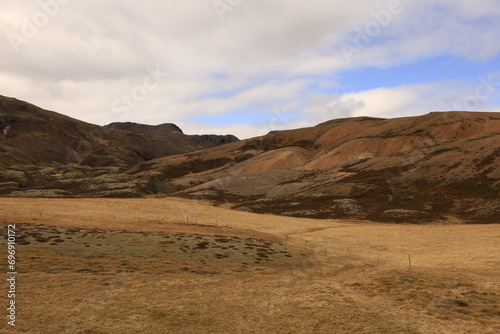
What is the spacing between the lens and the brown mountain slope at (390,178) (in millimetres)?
79500

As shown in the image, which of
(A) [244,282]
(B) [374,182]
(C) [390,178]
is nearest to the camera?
(A) [244,282]

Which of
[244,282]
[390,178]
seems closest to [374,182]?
[390,178]

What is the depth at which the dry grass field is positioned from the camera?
63.6ft

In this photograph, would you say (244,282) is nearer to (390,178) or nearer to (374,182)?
(374,182)

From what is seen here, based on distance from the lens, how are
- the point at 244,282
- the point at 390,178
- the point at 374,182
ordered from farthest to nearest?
the point at 390,178 → the point at 374,182 → the point at 244,282

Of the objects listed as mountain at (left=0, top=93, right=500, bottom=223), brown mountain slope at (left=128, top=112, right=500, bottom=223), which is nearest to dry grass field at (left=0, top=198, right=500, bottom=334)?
brown mountain slope at (left=128, top=112, right=500, bottom=223)

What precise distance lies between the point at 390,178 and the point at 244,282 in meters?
86.2

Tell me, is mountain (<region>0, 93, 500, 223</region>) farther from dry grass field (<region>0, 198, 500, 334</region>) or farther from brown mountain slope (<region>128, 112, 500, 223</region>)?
dry grass field (<region>0, 198, 500, 334</region>)

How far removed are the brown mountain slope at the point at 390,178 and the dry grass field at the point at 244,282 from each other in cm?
3052

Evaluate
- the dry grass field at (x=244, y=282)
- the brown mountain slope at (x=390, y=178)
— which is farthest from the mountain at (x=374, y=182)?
the dry grass field at (x=244, y=282)

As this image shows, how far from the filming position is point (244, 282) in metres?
27.8

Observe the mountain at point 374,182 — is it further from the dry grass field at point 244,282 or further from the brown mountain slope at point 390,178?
the dry grass field at point 244,282

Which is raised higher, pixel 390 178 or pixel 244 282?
pixel 390 178

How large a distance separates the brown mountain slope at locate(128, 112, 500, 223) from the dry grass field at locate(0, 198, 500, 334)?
30.5m
